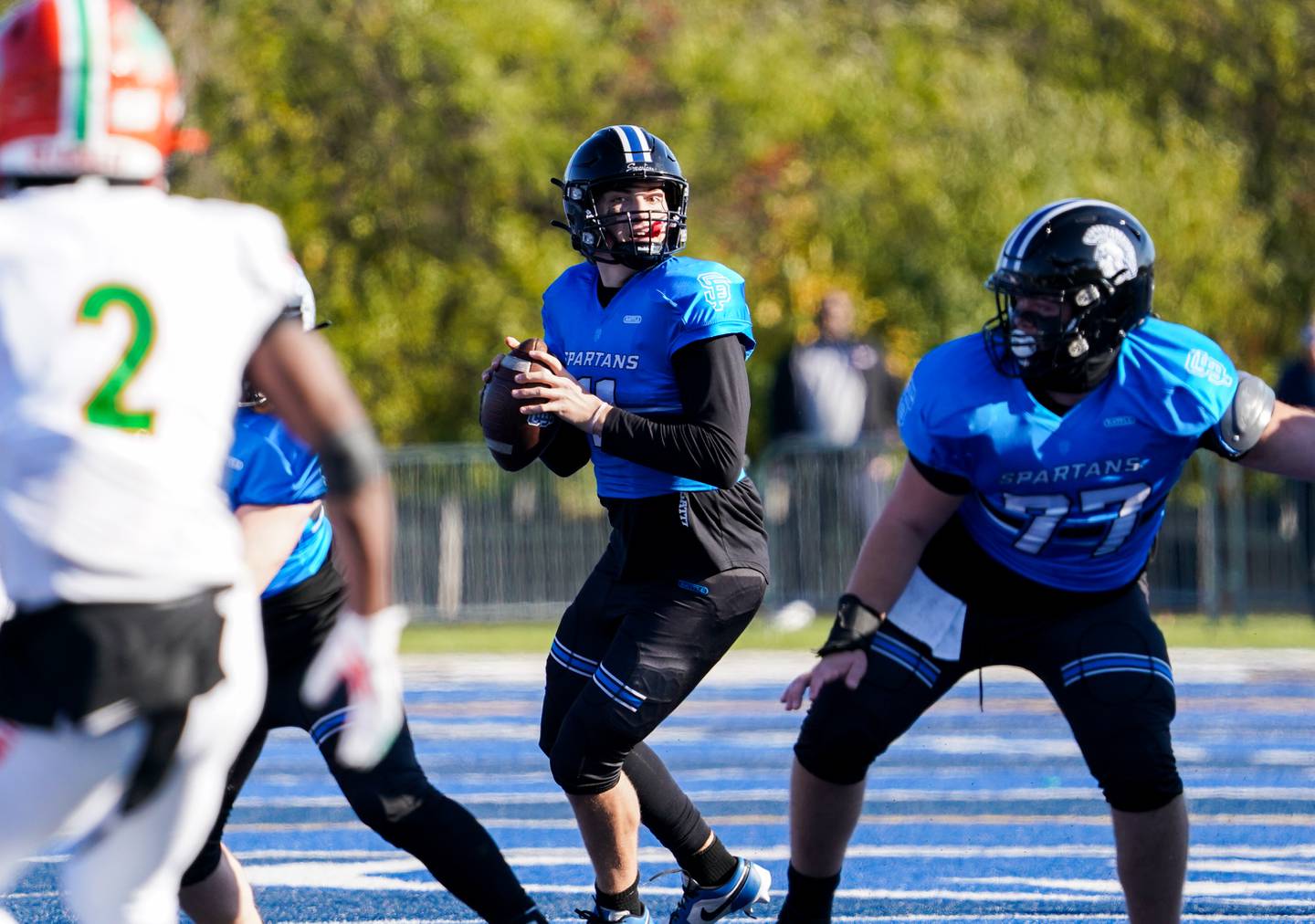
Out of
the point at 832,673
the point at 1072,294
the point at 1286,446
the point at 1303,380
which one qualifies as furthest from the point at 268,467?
the point at 1303,380

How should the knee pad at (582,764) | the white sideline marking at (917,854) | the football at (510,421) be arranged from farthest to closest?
1. the white sideline marking at (917,854)
2. the football at (510,421)
3. the knee pad at (582,764)

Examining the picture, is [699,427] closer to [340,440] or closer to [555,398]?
[555,398]

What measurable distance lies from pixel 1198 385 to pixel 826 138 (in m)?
16.1

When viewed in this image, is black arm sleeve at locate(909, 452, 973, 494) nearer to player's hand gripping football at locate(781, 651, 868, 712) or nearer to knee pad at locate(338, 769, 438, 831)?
player's hand gripping football at locate(781, 651, 868, 712)

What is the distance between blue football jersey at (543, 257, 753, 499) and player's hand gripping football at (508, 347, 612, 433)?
16 cm

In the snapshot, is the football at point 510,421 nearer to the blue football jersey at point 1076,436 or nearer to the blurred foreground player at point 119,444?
the blue football jersey at point 1076,436

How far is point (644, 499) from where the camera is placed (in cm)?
491

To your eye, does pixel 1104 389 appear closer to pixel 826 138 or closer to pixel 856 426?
pixel 856 426

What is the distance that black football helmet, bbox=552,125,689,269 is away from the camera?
16.2 feet

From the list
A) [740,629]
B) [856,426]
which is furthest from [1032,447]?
[856,426]

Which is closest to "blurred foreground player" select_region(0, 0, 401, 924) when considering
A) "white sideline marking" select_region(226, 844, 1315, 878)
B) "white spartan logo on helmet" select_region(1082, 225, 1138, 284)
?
"white spartan logo on helmet" select_region(1082, 225, 1138, 284)

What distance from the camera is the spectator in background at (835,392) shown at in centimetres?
1273

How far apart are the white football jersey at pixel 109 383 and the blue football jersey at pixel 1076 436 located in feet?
5.97

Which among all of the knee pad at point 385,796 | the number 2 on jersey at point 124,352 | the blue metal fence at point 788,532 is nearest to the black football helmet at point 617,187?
the knee pad at point 385,796
